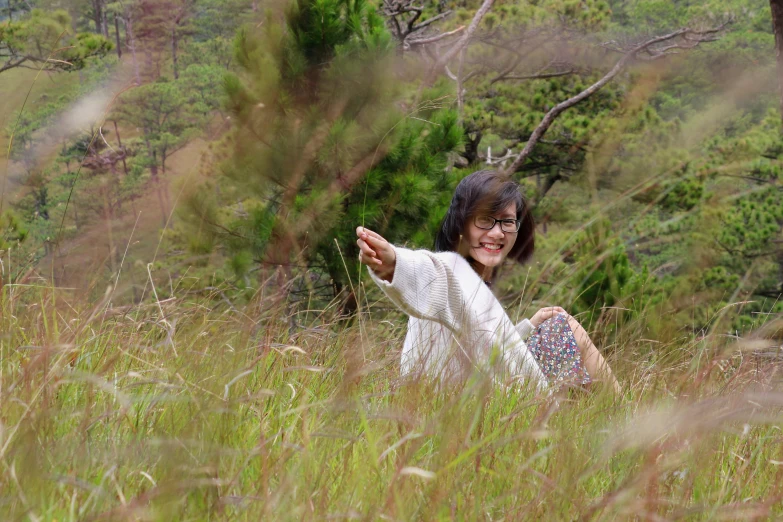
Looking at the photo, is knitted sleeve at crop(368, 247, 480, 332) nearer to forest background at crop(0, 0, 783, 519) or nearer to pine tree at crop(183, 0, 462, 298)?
forest background at crop(0, 0, 783, 519)

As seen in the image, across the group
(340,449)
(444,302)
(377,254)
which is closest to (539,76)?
(444,302)

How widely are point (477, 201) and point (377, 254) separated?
1.80ft

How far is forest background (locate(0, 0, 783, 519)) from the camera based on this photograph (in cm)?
97

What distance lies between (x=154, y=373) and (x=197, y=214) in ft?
19.6

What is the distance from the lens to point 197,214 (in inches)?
282

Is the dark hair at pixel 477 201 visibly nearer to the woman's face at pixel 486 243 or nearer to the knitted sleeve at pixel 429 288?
the woman's face at pixel 486 243

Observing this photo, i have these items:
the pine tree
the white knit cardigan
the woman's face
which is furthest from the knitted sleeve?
the pine tree

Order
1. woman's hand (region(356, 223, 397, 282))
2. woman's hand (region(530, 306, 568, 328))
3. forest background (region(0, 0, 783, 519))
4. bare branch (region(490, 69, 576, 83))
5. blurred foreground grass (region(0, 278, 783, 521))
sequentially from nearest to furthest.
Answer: blurred foreground grass (region(0, 278, 783, 521)), forest background (region(0, 0, 783, 519)), woman's hand (region(356, 223, 397, 282)), woman's hand (region(530, 306, 568, 328)), bare branch (region(490, 69, 576, 83))

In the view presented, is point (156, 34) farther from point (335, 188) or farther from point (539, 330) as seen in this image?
point (335, 188)

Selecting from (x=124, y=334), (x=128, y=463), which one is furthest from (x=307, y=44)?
(x=128, y=463)

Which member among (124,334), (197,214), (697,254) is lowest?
(197,214)

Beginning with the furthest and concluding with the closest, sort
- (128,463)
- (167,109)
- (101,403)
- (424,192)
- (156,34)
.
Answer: (167,109), (424,192), (156,34), (101,403), (128,463)

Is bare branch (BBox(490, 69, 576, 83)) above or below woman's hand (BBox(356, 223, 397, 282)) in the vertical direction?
below

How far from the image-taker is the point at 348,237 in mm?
6602
